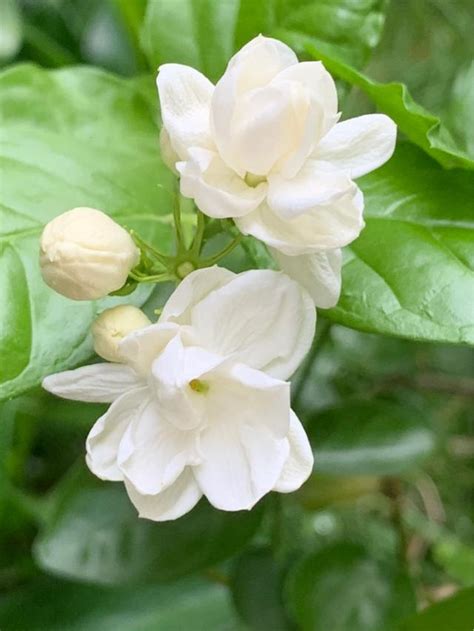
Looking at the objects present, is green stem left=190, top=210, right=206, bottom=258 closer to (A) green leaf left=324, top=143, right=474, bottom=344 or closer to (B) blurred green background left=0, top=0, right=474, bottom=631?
(A) green leaf left=324, top=143, right=474, bottom=344

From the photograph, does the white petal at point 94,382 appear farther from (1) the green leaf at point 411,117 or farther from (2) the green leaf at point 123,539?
(2) the green leaf at point 123,539

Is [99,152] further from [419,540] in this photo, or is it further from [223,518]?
[419,540]

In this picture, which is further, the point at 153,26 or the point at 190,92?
the point at 153,26

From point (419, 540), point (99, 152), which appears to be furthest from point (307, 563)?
point (99, 152)

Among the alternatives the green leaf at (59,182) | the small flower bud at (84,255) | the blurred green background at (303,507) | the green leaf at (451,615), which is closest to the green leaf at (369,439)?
the blurred green background at (303,507)

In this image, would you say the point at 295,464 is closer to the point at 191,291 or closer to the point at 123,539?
the point at 191,291

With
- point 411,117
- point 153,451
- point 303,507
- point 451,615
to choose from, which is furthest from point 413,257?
point 303,507
